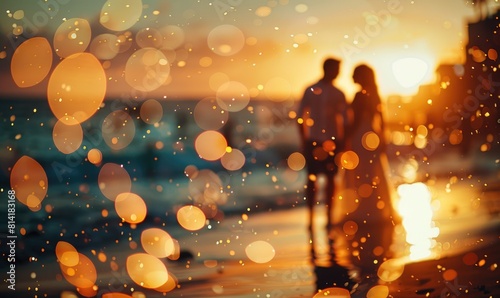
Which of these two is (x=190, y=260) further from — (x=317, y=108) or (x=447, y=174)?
(x=447, y=174)

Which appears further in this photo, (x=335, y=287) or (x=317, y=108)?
(x=317, y=108)

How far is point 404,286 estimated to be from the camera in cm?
627

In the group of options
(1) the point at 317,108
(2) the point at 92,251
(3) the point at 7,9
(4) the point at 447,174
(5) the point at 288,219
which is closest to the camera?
(2) the point at 92,251

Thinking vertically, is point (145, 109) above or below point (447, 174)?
above

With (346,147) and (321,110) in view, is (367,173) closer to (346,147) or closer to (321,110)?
(346,147)

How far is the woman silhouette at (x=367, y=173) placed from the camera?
32.3ft

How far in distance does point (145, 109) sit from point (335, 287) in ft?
109

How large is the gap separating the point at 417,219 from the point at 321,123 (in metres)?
1.94

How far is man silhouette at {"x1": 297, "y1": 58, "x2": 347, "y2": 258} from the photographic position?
9812mm

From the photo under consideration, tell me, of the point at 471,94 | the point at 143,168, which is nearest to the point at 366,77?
the point at 143,168

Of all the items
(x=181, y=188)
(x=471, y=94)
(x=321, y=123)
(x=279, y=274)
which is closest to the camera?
(x=279, y=274)

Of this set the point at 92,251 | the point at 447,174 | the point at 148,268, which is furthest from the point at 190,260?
the point at 447,174

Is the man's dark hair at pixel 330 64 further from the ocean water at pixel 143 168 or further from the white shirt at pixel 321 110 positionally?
the ocean water at pixel 143 168

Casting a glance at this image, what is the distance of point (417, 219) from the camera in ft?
35.7
